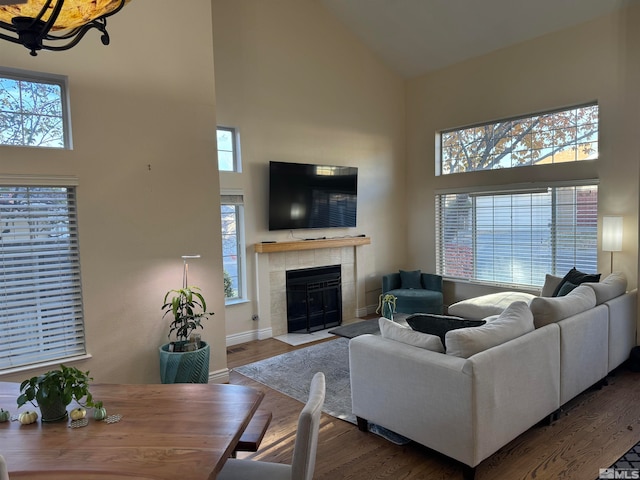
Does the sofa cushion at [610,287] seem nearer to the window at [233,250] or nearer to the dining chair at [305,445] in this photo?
the dining chair at [305,445]

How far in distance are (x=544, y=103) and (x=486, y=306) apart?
2.78 meters

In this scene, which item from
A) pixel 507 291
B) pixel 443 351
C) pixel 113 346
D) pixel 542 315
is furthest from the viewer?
pixel 507 291

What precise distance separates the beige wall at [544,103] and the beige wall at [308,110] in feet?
1.29

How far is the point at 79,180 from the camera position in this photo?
10.8 feet

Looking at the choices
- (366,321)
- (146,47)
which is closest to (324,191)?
(366,321)

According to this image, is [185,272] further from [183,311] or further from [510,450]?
[510,450]

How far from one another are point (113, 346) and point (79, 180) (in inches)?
53.2

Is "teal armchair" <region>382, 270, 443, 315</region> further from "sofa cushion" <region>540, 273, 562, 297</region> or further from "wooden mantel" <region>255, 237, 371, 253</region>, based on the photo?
"sofa cushion" <region>540, 273, 562, 297</region>

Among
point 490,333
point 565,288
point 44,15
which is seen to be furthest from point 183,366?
point 565,288

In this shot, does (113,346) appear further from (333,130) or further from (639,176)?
(639,176)

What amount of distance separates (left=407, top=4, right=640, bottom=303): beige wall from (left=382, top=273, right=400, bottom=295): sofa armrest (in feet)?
2.09

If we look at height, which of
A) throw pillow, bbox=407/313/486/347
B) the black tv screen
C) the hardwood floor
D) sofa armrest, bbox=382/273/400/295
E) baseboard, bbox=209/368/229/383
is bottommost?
the hardwood floor
